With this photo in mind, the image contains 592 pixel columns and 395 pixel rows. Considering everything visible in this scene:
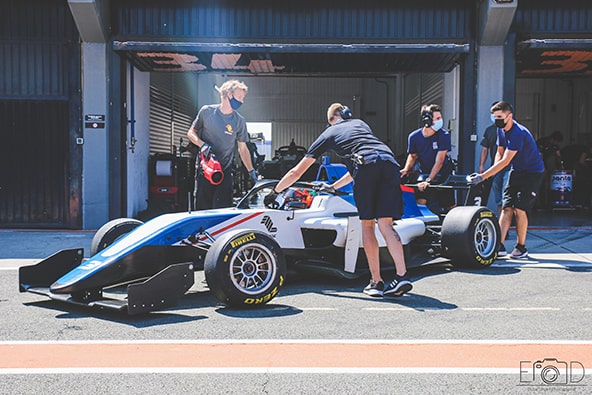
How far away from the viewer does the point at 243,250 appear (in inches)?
208

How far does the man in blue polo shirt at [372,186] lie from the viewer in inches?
223

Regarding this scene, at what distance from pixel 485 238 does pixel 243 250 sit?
3212mm


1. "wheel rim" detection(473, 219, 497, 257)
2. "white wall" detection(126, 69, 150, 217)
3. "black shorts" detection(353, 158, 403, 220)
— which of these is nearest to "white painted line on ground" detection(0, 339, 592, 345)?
"black shorts" detection(353, 158, 403, 220)

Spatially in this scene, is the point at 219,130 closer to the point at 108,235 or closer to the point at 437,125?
the point at 108,235

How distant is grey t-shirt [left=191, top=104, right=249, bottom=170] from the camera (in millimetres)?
7500

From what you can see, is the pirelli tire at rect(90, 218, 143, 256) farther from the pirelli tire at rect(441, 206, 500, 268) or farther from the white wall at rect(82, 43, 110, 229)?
the white wall at rect(82, 43, 110, 229)

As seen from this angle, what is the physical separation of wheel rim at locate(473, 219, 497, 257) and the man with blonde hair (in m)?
2.42

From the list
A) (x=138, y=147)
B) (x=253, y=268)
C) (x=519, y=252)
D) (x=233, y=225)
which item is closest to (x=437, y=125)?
(x=519, y=252)

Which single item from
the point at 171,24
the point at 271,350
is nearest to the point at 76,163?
the point at 171,24

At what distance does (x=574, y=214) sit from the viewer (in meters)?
14.0

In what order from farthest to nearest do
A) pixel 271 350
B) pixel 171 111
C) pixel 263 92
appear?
pixel 263 92 → pixel 171 111 → pixel 271 350

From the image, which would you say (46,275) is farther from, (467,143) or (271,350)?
(467,143)

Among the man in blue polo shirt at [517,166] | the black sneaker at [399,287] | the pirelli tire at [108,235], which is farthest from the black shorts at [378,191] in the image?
the man in blue polo shirt at [517,166]

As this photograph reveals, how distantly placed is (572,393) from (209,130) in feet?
16.5
